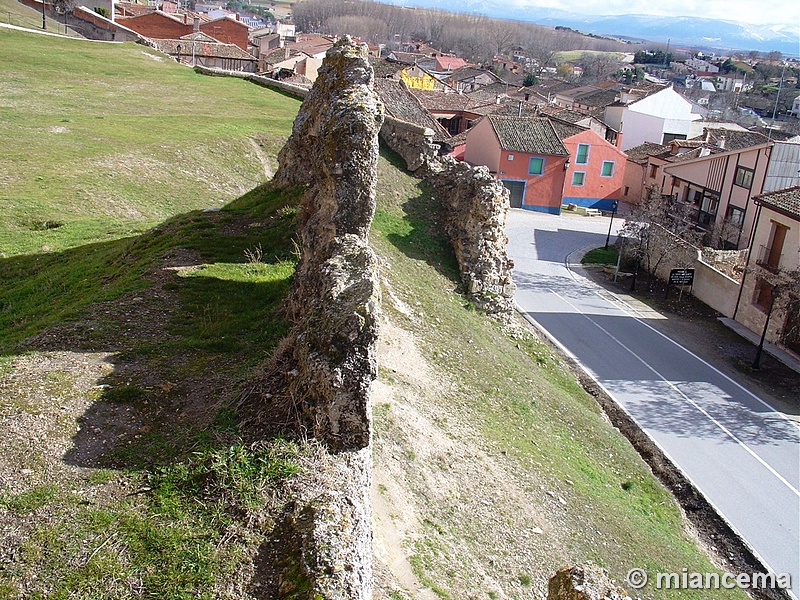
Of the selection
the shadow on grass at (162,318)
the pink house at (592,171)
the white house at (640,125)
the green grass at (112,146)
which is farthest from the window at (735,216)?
the shadow on grass at (162,318)

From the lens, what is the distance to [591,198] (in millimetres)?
56312

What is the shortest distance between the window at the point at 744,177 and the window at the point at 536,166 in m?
13.4

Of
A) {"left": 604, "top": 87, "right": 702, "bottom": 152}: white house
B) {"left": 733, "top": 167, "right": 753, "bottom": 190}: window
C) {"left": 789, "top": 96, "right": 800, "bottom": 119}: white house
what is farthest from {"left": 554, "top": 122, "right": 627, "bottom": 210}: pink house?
{"left": 789, "top": 96, "right": 800, "bottom": 119}: white house

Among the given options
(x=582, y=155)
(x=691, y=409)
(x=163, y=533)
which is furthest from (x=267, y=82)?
(x=163, y=533)

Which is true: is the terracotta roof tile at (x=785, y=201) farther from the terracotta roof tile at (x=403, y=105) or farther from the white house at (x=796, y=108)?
the white house at (x=796, y=108)

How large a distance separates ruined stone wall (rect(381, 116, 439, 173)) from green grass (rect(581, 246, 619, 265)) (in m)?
16.9

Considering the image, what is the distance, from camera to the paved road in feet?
59.4

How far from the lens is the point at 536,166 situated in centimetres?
5278

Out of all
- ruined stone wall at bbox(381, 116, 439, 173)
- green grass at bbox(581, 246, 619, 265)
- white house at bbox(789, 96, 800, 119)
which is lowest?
green grass at bbox(581, 246, 619, 265)

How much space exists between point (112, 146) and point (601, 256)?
26074mm

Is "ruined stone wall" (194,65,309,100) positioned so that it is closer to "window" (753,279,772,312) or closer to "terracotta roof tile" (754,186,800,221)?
"terracotta roof tile" (754,186,800,221)

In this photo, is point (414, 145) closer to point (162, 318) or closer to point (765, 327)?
point (765, 327)

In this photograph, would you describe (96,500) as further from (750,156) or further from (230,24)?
(230,24)

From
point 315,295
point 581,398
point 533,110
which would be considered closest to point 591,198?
point 533,110
